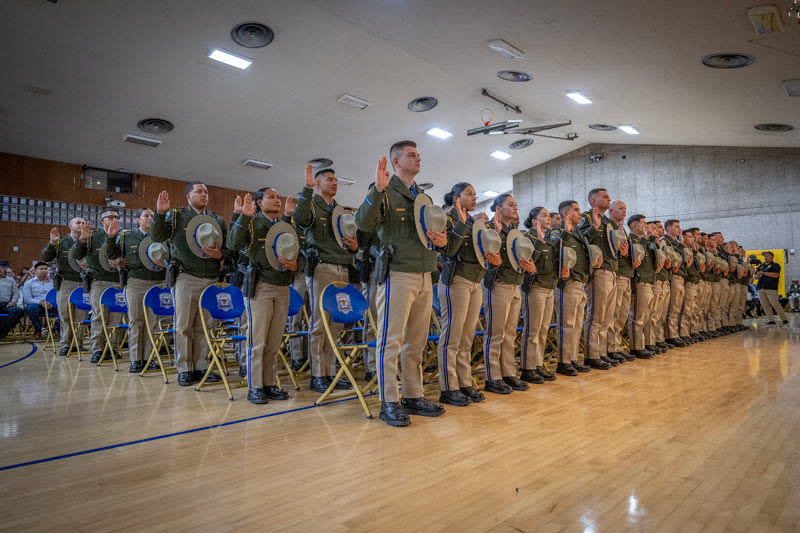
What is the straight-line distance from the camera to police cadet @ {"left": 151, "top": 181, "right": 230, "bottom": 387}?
4516 millimetres

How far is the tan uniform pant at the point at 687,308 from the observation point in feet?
26.0

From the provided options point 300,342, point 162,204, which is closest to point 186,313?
point 162,204

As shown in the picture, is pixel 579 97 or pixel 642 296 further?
pixel 579 97

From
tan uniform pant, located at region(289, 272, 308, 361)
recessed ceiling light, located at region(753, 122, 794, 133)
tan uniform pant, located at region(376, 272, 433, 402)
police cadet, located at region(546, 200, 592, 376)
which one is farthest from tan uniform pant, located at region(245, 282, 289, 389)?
recessed ceiling light, located at region(753, 122, 794, 133)

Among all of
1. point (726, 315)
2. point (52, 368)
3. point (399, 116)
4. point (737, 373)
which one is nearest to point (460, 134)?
point (399, 116)

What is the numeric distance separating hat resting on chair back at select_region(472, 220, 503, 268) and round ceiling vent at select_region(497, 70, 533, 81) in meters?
6.37

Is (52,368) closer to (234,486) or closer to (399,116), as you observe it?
(234,486)

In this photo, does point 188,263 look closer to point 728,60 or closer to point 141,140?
point 728,60

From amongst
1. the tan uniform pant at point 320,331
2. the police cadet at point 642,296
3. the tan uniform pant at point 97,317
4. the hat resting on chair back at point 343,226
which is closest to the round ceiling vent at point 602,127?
the police cadet at point 642,296

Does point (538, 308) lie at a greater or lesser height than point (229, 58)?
lesser

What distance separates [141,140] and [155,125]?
1050 millimetres

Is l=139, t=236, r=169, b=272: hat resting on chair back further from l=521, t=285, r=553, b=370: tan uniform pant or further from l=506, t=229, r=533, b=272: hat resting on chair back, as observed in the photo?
l=521, t=285, r=553, b=370: tan uniform pant

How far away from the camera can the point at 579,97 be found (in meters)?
10.2

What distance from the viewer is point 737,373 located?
5.08 m
